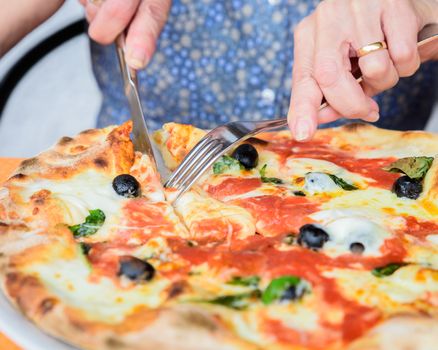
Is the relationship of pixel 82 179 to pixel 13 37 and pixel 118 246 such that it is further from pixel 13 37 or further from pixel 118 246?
pixel 13 37

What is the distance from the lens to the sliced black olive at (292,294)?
1.13 m

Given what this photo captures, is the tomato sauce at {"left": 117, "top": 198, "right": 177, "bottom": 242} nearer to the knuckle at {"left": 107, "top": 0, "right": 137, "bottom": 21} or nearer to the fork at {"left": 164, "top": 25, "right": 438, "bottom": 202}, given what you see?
the fork at {"left": 164, "top": 25, "right": 438, "bottom": 202}

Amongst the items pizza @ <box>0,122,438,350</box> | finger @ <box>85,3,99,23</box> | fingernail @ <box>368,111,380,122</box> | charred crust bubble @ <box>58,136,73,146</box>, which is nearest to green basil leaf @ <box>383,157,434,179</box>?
pizza @ <box>0,122,438,350</box>

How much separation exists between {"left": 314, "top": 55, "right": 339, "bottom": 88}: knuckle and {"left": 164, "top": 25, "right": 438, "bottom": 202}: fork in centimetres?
8

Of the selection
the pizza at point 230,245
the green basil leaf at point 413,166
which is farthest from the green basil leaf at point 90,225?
the green basil leaf at point 413,166

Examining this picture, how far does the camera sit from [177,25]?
225 cm

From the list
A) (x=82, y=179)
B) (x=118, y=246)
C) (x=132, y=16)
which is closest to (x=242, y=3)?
(x=132, y=16)

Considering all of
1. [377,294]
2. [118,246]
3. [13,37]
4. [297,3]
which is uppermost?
[13,37]

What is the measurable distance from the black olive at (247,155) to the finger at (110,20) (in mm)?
423

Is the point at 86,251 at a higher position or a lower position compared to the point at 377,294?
higher

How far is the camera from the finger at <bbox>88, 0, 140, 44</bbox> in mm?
1697

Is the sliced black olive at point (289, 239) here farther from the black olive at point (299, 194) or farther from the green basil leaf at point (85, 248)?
the green basil leaf at point (85, 248)

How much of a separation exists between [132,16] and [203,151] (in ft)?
1.54

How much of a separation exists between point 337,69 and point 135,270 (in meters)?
0.62
